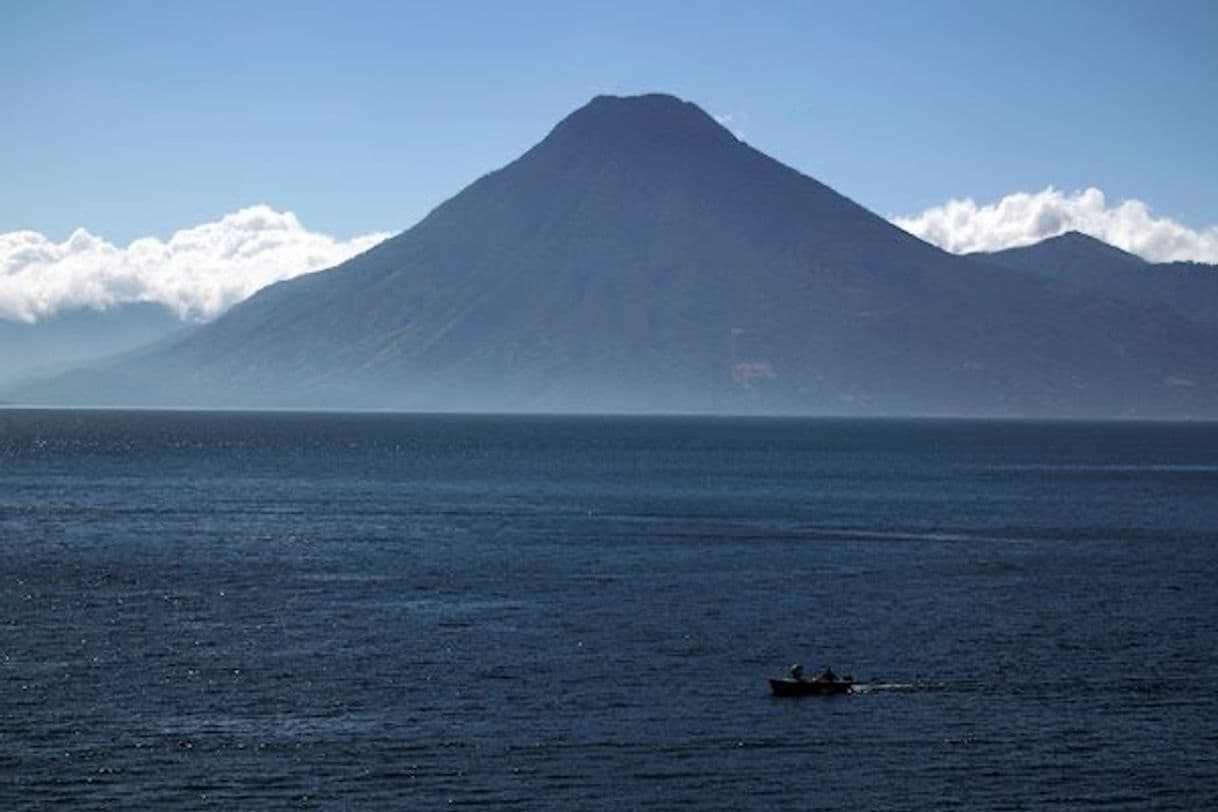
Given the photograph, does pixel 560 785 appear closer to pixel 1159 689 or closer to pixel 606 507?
pixel 1159 689

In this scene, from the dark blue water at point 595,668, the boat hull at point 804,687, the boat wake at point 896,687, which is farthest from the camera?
the boat wake at point 896,687

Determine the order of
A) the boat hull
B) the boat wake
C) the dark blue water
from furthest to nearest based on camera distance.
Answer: the boat wake, the boat hull, the dark blue water

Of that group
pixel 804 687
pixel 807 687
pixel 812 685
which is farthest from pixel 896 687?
pixel 804 687

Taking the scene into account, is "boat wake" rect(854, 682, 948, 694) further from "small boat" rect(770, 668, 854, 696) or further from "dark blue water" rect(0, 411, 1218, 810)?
"small boat" rect(770, 668, 854, 696)

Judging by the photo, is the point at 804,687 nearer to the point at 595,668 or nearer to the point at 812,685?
the point at 812,685

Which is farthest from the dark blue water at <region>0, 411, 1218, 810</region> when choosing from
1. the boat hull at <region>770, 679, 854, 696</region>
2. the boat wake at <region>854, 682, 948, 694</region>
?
the boat hull at <region>770, 679, 854, 696</region>

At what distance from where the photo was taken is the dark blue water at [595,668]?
195 ft

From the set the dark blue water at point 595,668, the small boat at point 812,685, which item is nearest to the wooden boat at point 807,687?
the small boat at point 812,685

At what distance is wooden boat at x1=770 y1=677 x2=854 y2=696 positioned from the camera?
73688mm

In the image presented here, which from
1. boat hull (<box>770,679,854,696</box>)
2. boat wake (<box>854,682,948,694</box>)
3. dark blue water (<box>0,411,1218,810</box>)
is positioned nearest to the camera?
dark blue water (<box>0,411,1218,810</box>)

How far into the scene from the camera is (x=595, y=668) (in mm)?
78938

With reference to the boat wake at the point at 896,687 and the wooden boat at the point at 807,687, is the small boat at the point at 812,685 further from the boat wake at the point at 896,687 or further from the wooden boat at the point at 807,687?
the boat wake at the point at 896,687

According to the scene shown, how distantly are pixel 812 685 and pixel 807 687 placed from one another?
31cm

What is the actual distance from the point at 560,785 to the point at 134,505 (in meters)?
120
